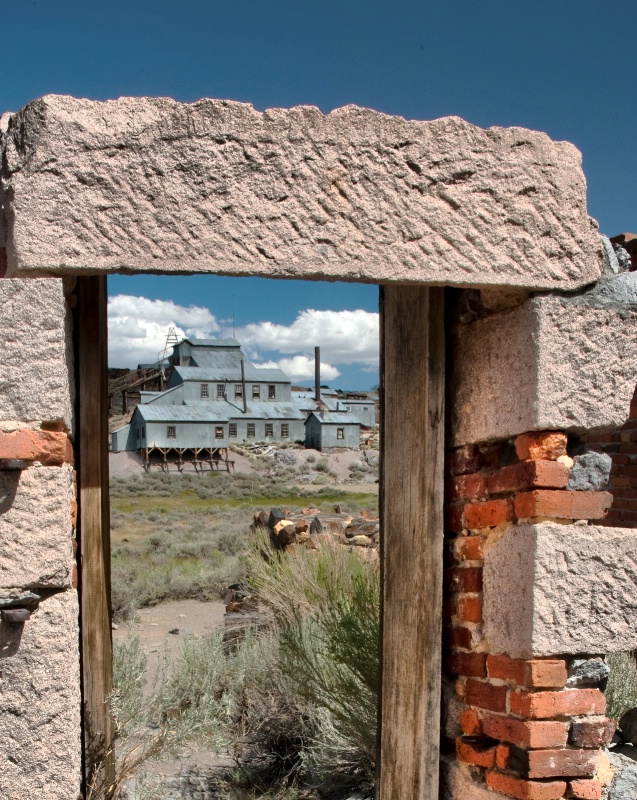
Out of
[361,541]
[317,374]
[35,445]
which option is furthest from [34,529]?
[317,374]

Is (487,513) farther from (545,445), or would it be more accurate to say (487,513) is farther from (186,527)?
(186,527)

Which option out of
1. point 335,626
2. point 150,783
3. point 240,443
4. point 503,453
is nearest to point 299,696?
point 335,626

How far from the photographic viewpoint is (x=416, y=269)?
2.27 meters

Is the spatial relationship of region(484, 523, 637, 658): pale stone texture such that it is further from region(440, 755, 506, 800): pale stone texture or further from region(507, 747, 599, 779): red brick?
region(440, 755, 506, 800): pale stone texture

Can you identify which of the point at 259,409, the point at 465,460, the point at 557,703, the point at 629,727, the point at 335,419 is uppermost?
the point at 465,460

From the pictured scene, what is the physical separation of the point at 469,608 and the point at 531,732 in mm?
427

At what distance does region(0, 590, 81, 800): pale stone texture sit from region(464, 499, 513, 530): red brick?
4.38ft

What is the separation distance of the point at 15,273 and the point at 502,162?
152 centimetres

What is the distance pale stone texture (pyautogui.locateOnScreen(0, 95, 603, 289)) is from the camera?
2105 mm

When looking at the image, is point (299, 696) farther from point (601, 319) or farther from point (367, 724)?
point (601, 319)

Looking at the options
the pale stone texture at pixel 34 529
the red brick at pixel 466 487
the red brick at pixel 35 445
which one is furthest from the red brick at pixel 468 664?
the red brick at pixel 35 445

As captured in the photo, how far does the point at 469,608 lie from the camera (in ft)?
8.26

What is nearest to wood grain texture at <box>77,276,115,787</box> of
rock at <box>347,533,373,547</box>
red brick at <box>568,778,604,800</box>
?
red brick at <box>568,778,604,800</box>

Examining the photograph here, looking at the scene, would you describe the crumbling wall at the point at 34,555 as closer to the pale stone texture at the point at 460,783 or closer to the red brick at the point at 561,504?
the pale stone texture at the point at 460,783
